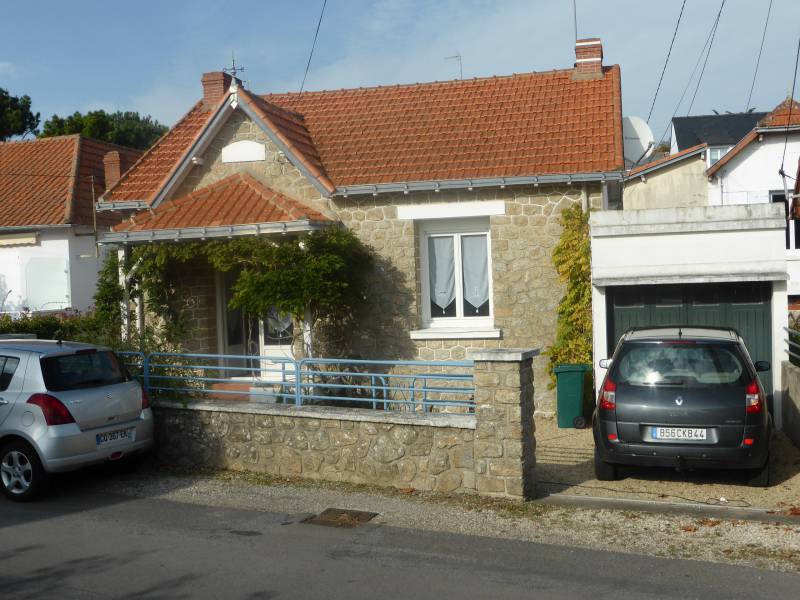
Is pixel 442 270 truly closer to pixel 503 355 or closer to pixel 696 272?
pixel 696 272

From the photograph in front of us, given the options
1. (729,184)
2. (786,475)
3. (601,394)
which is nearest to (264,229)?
(601,394)

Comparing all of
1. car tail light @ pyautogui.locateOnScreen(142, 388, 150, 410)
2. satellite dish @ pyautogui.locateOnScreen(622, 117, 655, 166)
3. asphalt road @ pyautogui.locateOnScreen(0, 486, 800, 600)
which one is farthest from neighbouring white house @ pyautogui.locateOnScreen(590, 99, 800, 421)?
car tail light @ pyautogui.locateOnScreen(142, 388, 150, 410)

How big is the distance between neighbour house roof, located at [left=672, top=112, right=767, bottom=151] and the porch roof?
31.4 m

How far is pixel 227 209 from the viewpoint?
44.5 ft

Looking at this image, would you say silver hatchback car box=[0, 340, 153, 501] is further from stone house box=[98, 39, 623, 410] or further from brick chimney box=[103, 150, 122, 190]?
brick chimney box=[103, 150, 122, 190]

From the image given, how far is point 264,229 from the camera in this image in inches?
501

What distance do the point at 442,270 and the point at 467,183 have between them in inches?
63.0

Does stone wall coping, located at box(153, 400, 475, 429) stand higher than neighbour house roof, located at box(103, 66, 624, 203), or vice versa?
neighbour house roof, located at box(103, 66, 624, 203)

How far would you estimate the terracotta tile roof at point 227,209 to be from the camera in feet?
43.1

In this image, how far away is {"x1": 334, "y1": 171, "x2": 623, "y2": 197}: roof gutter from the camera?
1284 cm

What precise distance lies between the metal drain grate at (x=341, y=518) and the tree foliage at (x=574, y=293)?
18.4ft

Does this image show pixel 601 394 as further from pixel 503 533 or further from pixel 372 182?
pixel 372 182

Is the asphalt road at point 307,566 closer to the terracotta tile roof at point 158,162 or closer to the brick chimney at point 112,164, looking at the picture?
the terracotta tile roof at point 158,162

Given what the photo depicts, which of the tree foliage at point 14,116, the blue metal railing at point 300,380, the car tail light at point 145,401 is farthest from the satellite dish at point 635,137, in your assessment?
the tree foliage at point 14,116
